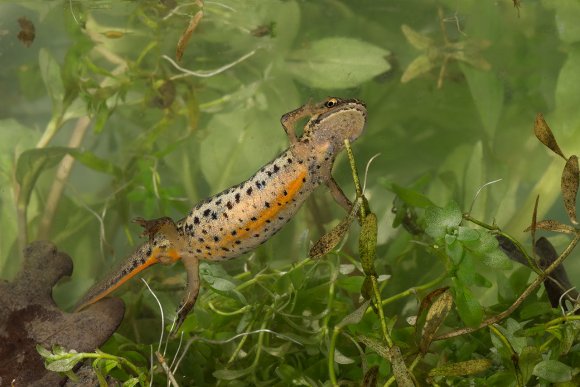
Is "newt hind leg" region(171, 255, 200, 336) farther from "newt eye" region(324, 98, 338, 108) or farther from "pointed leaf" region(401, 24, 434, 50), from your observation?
"pointed leaf" region(401, 24, 434, 50)

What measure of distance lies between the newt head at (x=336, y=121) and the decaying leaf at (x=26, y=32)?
255 centimetres

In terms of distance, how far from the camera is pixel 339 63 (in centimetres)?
329

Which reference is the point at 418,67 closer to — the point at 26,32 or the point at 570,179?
the point at 570,179

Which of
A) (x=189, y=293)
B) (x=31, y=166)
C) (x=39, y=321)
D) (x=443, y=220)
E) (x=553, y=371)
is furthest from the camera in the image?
(x=31, y=166)

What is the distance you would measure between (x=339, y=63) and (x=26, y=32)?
6.97 feet

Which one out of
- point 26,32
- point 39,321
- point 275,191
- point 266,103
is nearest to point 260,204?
point 275,191

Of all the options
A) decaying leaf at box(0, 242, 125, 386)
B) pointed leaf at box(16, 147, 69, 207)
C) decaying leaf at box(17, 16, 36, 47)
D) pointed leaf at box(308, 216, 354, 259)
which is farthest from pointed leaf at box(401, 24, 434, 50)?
decaying leaf at box(17, 16, 36, 47)

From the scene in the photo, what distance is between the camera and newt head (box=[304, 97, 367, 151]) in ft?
6.30

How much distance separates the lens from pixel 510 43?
3.43 meters

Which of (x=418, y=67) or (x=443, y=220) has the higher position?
(x=443, y=220)

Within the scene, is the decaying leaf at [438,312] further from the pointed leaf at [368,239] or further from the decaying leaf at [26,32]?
the decaying leaf at [26,32]

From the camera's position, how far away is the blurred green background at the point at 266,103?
9.81ft

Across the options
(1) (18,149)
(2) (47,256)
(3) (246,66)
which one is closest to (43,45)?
(1) (18,149)

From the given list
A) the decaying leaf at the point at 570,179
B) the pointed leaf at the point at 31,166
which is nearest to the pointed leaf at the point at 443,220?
the decaying leaf at the point at 570,179
